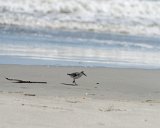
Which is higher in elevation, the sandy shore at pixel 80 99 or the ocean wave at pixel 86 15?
the ocean wave at pixel 86 15

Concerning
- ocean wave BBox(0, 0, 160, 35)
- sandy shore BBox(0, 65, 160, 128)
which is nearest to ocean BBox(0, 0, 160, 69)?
ocean wave BBox(0, 0, 160, 35)

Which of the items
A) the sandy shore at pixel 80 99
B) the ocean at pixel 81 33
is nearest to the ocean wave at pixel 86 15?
the ocean at pixel 81 33

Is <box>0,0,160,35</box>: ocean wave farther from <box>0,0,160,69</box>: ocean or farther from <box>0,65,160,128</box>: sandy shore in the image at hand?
<box>0,65,160,128</box>: sandy shore

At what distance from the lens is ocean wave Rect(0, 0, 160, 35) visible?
25719mm

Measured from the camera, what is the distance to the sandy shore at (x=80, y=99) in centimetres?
529

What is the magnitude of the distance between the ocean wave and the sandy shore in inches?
542

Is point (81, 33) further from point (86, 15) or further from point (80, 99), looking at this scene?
point (80, 99)

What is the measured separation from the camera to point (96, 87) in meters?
8.71

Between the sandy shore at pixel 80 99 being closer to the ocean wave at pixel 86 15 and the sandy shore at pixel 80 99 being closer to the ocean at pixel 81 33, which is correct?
the ocean at pixel 81 33

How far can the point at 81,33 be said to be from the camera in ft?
75.9

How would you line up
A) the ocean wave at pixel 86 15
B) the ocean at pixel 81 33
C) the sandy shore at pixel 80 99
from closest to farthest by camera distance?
the sandy shore at pixel 80 99, the ocean at pixel 81 33, the ocean wave at pixel 86 15

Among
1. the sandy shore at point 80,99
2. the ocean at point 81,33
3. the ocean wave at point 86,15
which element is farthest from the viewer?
the ocean wave at point 86,15

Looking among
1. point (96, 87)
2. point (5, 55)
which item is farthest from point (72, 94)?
point (5, 55)

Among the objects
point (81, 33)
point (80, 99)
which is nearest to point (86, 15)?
point (81, 33)
